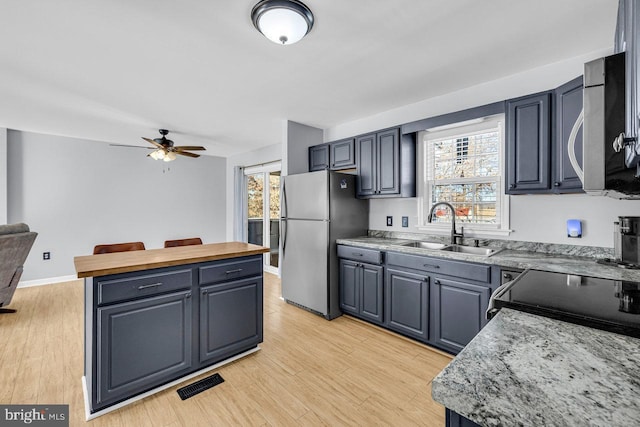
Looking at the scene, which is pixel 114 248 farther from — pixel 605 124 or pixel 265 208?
pixel 605 124

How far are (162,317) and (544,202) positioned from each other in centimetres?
317

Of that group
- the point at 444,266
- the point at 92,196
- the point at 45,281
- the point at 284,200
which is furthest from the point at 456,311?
the point at 45,281

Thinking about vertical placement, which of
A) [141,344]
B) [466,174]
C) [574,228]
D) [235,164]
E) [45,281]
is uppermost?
[235,164]

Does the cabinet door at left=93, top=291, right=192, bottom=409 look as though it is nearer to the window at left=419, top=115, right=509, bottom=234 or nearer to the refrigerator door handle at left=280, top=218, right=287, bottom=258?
the refrigerator door handle at left=280, top=218, right=287, bottom=258

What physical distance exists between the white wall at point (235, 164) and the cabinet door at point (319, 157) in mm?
1396

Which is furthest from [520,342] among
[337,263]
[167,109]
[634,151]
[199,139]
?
[199,139]

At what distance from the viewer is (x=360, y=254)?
3.12 metres

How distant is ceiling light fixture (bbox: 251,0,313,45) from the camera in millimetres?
1677

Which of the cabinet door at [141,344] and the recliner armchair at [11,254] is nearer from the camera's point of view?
the cabinet door at [141,344]

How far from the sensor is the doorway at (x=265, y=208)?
5.51m

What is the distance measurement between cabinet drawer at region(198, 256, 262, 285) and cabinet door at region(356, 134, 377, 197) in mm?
1612

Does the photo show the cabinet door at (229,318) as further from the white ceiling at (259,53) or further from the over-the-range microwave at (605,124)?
the over-the-range microwave at (605,124)

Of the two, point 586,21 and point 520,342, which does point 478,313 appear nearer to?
point 520,342

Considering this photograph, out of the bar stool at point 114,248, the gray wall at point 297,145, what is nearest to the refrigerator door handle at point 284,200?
the gray wall at point 297,145
